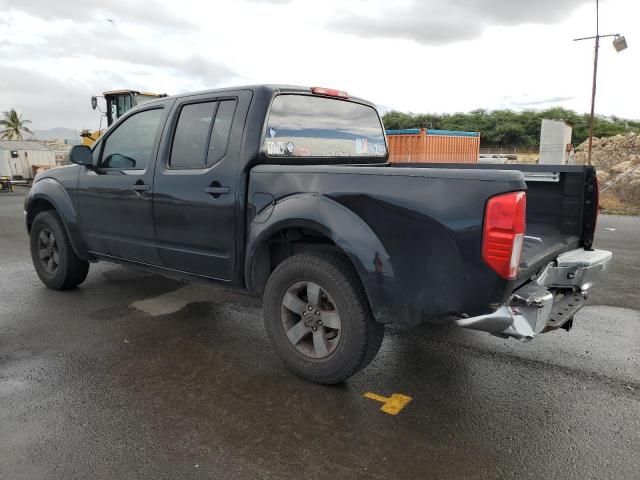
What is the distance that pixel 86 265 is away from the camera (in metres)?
5.43

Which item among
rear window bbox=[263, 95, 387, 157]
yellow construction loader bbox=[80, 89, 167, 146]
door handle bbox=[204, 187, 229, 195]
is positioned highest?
yellow construction loader bbox=[80, 89, 167, 146]

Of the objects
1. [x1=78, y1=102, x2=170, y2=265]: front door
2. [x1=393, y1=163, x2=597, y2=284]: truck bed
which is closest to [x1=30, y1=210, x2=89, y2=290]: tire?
[x1=78, y1=102, x2=170, y2=265]: front door

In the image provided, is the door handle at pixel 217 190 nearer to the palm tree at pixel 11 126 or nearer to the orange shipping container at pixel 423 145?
the orange shipping container at pixel 423 145

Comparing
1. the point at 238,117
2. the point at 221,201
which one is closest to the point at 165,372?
the point at 221,201

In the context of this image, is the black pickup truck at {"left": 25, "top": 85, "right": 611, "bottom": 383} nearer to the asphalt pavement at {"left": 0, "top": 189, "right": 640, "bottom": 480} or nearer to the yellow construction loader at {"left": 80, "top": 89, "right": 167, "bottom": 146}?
the asphalt pavement at {"left": 0, "top": 189, "right": 640, "bottom": 480}

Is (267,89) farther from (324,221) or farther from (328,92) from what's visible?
(324,221)

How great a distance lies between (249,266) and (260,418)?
106 cm

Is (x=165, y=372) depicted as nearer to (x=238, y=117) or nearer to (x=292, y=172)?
(x=292, y=172)

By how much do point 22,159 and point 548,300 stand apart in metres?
28.2

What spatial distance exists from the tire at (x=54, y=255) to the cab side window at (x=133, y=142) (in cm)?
102

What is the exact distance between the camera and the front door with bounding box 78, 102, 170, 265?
4211 mm

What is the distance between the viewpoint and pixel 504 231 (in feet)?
8.20

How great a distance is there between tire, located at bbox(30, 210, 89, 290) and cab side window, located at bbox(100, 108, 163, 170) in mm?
1015

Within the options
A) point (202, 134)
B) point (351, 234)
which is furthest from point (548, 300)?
point (202, 134)
